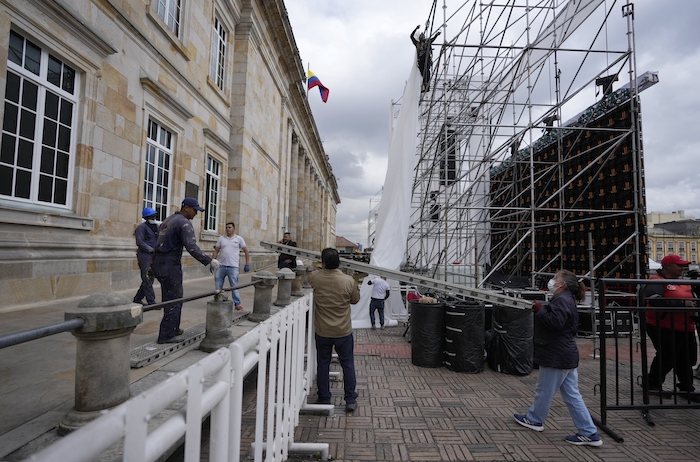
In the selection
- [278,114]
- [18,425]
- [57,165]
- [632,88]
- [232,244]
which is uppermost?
[278,114]

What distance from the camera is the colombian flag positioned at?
27453mm

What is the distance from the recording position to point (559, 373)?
3.70m

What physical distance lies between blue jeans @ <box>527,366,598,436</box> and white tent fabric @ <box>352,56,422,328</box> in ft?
18.8

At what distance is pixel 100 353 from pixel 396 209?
825 centimetres

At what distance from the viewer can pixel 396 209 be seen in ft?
32.5

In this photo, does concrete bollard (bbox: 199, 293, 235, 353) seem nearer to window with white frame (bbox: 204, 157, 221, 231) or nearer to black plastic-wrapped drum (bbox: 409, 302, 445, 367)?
A: black plastic-wrapped drum (bbox: 409, 302, 445, 367)

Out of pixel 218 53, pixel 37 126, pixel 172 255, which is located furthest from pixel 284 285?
pixel 218 53

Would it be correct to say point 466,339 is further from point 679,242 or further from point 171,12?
point 679,242

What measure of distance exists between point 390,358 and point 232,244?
3.44 metres

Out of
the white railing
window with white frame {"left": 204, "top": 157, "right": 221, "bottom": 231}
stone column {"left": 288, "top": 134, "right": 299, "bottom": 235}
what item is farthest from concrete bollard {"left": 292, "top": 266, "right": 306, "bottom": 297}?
stone column {"left": 288, "top": 134, "right": 299, "bottom": 235}

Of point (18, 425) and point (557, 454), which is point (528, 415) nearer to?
point (557, 454)

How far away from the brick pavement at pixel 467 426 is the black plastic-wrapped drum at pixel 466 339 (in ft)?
0.69

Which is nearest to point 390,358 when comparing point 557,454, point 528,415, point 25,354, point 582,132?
point 528,415

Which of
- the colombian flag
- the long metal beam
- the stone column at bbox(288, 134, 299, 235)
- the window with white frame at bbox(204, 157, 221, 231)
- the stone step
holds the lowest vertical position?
the stone step
